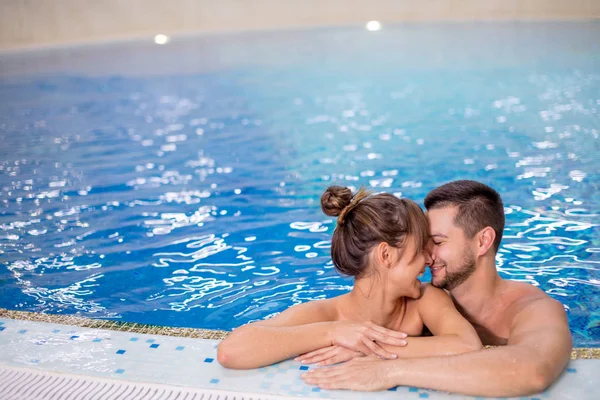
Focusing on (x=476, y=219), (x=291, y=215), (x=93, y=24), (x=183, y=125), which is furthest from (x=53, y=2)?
(x=476, y=219)

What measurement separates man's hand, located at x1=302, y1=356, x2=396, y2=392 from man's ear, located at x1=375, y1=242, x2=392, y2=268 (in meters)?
0.39

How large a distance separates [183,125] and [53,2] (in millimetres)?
12488

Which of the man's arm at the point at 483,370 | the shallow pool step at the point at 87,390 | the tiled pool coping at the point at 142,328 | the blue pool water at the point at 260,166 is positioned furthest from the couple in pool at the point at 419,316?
the blue pool water at the point at 260,166

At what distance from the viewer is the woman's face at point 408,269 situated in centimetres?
289

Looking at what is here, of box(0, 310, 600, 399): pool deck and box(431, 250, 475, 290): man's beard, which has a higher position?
box(431, 250, 475, 290): man's beard

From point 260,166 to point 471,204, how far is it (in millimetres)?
4792

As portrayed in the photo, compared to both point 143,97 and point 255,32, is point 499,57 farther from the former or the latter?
point 255,32

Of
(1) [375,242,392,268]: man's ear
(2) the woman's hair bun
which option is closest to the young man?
(1) [375,242,392,268]: man's ear

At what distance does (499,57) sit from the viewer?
564 inches

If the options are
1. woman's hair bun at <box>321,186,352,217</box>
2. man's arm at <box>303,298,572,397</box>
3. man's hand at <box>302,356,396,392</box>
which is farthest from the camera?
woman's hair bun at <box>321,186,352,217</box>

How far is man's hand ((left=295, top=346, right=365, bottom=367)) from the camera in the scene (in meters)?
2.88

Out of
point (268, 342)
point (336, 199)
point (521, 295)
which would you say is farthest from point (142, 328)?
point (521, 295)

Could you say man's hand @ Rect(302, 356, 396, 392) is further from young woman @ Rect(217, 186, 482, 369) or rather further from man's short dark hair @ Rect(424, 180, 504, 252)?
man's short dark hair @ Rect(424, 180, 504, 252)

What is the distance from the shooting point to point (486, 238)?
10.2 feet
